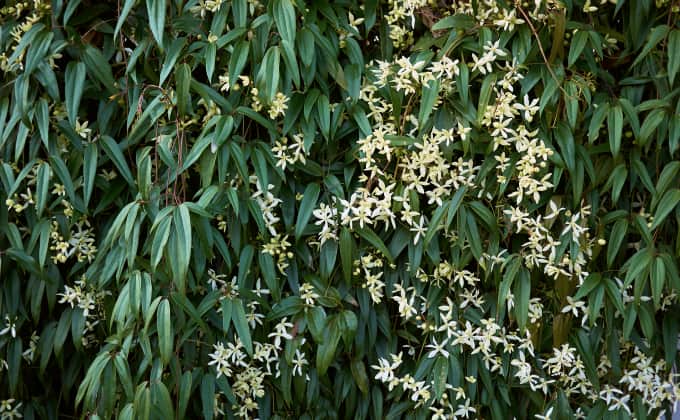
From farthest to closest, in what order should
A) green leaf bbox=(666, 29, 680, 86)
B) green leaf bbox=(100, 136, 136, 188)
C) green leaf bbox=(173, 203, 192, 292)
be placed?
green leaf bbox=(100, 136, 136, 188) < green leaf bbox=(666, 29, 680, 86) < green leaf bbox=(173, 203, 192, 292)

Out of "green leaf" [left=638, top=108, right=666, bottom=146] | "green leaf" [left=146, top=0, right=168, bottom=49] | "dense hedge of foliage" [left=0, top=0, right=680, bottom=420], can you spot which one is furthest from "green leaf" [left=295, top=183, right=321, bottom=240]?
"green leaf" [left=638, top=108, right=666, bottom=146]

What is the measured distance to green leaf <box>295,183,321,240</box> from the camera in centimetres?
166

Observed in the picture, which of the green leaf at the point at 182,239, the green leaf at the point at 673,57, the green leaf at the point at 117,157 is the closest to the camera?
the green leaf at the point at 182,239

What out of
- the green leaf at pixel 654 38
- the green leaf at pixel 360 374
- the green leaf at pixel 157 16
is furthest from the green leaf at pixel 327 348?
the green leaf at pixel 654 38

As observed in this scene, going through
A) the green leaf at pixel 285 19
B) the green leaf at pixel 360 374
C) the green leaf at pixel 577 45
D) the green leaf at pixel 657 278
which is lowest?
the green leaf at pixel 360 374

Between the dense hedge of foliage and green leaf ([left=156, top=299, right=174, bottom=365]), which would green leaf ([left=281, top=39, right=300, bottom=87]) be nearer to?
the dense hedge of foliage

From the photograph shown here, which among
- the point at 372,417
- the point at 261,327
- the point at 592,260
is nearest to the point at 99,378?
the point at 261,327

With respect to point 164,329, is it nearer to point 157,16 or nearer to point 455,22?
point 157,16

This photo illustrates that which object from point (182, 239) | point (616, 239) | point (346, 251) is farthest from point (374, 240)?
point (616, 239)

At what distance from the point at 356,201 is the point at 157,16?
0.56m

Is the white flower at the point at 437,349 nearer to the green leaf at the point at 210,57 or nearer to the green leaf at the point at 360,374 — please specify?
the green leaf at the point at 360,374

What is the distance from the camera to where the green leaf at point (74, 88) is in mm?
1677

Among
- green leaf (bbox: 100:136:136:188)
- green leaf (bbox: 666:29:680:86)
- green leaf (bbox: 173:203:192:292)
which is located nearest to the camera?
green leaf (bbox: 173:203:192:292)

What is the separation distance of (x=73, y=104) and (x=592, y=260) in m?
1.16
